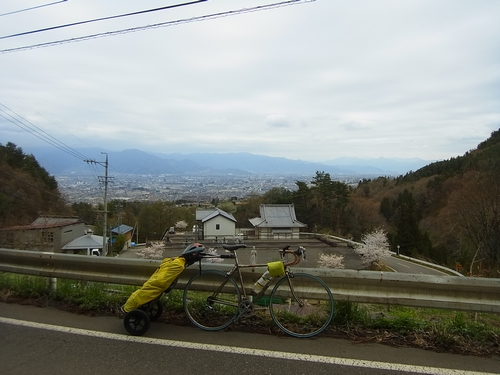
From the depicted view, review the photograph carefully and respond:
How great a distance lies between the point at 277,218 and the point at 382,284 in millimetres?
41383

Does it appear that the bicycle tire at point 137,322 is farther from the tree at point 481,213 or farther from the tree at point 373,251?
the tree at point 373,251

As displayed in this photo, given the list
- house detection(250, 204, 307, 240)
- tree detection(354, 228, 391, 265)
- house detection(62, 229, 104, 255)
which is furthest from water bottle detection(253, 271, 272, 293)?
house detection(250, 204, 307, 240)

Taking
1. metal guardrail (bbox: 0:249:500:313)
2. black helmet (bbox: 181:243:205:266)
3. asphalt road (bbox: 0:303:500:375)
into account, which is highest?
black helmet (bbox: 181:243:205:266)

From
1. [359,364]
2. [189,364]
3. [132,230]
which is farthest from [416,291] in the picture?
[132,230]

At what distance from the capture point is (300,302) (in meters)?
3.60

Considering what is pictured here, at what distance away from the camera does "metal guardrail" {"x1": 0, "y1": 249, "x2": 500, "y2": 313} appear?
3264 millimetres

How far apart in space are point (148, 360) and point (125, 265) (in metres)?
1.49

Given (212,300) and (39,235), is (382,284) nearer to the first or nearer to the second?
(212,300)

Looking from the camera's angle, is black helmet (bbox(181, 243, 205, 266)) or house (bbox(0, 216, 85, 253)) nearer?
black helmet (bbox(181, 243, 205, 266))

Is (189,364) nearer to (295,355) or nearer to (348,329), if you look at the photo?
(295,355)

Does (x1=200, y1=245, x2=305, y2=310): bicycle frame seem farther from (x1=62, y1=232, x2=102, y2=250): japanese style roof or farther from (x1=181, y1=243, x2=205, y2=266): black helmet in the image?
(x1=62, y1=232, x2=102, y2=250): japanese style roof

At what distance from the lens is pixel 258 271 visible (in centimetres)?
372

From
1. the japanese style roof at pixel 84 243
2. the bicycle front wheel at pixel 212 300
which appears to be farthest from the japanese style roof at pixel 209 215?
the bicycle front wheel at pixel 212 300

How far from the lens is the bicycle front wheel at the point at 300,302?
3.53 metres
